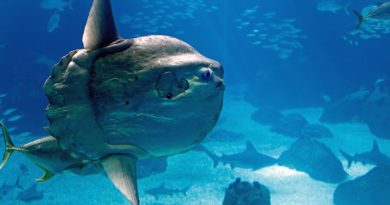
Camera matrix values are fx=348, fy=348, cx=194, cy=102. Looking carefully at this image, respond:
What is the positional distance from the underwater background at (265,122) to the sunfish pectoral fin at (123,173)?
597 cm

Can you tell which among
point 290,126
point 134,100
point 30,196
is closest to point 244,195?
point 134,100

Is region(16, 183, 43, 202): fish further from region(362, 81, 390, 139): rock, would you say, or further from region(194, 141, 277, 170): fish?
region(362, 81, 390, 139): rock

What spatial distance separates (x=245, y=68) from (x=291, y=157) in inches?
1991

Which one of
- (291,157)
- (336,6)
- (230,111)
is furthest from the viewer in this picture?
(230,111)

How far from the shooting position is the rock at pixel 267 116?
22.0 metres

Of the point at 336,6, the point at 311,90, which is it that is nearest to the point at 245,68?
the point at 311,90

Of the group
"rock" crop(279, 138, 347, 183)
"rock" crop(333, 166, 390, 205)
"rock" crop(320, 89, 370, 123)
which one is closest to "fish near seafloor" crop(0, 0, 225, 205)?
"rock" crop(333, 166, 390, 205)

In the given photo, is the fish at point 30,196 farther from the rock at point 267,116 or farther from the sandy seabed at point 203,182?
the rock at point 267,116

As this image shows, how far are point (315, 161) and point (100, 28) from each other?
1189cm

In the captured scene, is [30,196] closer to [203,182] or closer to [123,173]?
[203,182]

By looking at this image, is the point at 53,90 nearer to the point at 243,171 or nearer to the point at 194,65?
the point at 194,65

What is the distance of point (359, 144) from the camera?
16.3 meters

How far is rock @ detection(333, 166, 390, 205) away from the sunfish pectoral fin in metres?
9.39

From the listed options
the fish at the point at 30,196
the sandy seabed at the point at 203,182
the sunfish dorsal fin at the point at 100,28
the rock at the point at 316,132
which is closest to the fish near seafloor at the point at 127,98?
the sunfish dorsal fin at the point at 100,28
